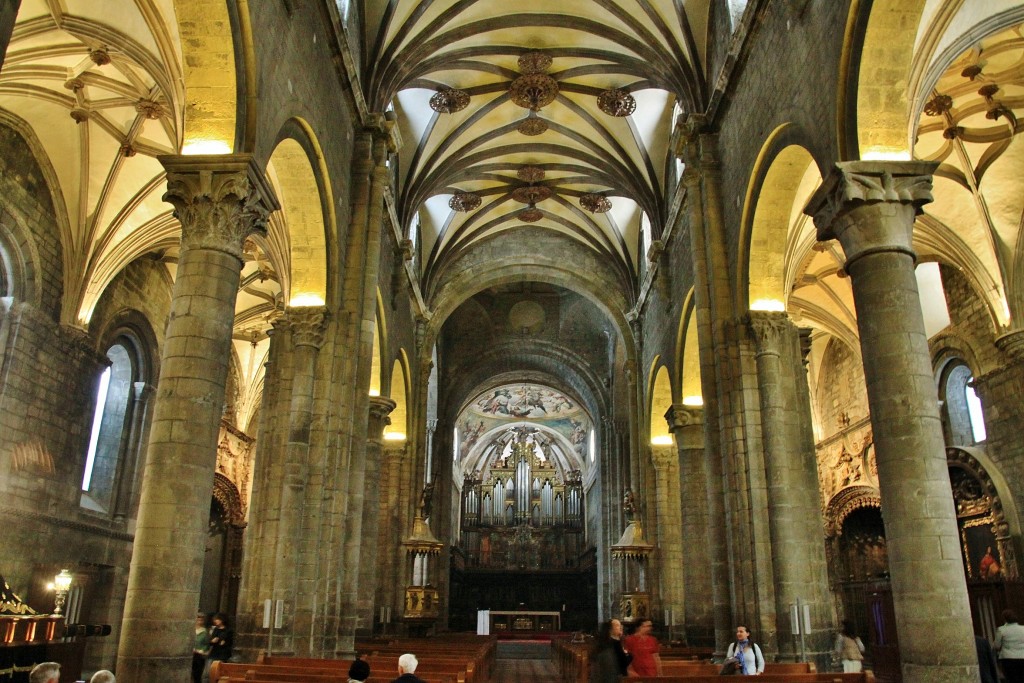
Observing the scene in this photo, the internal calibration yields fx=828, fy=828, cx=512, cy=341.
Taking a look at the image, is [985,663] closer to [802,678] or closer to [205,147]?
[802,678]

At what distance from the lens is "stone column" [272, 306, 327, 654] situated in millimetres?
12023

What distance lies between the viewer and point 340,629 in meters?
12.9

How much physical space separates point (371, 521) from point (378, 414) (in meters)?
2.42

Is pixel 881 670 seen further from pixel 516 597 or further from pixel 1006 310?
pixel 516 597

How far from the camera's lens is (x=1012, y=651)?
9992mm

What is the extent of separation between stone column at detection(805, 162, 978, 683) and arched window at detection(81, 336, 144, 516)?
1551 centimetres

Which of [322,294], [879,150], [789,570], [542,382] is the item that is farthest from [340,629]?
[542,382]

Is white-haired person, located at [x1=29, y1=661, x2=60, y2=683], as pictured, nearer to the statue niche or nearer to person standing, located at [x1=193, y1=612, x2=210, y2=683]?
person standing, located at [x1=193, y1=612, x2=210, y2=683]

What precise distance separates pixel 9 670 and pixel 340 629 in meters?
4.44

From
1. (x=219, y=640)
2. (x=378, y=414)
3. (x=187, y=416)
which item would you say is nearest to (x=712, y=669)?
(x=219, y=640)

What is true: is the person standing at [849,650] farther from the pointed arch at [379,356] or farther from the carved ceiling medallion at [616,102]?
the carved ceiling medallion at [616,102]

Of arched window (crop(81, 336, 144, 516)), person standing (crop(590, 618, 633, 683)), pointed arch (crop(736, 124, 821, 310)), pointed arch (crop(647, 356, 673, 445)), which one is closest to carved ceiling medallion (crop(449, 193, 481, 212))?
pointed arch (crop(647, 356, 673, 445))

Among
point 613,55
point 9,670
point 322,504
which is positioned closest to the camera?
point 9,670

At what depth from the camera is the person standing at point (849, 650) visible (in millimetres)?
10422
